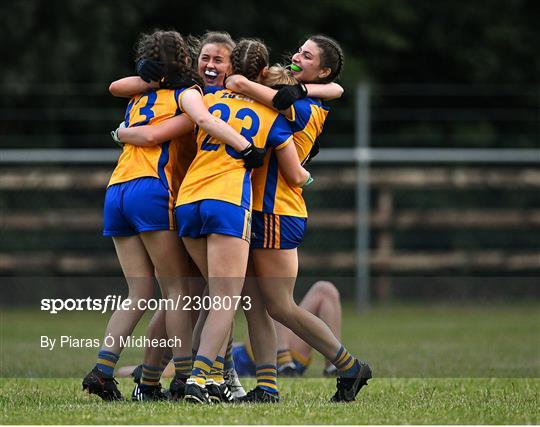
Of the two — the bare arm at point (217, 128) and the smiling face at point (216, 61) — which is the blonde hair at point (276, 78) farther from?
the bare arm at point (217, 128)

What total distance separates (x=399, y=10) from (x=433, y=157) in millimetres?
4546

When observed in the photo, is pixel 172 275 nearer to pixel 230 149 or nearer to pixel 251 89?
pixel 230 149

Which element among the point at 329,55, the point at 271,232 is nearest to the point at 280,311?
the point at 271,232

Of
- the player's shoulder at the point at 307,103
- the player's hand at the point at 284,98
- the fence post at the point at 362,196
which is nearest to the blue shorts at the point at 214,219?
the player's hand at the point at 284,98

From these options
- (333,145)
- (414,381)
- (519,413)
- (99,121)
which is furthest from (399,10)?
(519,413)

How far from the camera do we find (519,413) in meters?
6.03

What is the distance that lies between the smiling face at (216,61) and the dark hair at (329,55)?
503mm

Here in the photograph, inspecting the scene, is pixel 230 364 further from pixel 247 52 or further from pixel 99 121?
pixel 99 121

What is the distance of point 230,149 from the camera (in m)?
6.31

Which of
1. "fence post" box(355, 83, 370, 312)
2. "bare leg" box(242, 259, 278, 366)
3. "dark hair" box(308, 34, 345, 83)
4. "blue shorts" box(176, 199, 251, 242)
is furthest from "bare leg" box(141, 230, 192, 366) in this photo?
"fence post" box(355, 83, 370, 312)

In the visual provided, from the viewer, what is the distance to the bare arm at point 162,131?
6.48 metres

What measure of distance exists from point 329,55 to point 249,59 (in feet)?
1.72

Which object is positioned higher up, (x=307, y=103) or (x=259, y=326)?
(x=307, y=103)

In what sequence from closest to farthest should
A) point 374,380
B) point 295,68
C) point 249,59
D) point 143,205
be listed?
point 143,205
point 249,59
point 295,68
point 374,380
